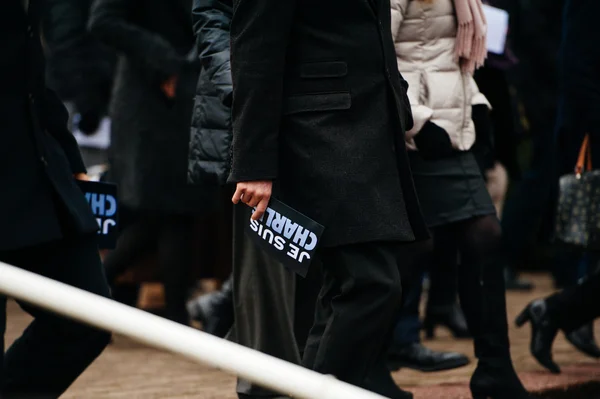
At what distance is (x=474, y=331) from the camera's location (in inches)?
173

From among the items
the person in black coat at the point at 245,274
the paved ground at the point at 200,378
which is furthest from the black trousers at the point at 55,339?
the paved ground at the point at 200,378

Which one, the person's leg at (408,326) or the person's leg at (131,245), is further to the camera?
the person's leg at (131,245)

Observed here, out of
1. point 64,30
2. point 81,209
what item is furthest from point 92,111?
point 81,209

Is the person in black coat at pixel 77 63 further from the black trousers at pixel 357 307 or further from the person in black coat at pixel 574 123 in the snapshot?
the black trousers at pixel 357 307

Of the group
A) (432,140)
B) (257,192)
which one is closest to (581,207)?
(432,140)

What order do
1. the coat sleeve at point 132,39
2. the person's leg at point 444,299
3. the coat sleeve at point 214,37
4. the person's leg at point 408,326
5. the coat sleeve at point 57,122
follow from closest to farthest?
the coat sleeve at point 57,122 < the coat sleeve at point 214,37 < the person's leg at point 408,326 < the coat sleeve at point 132,39 < the person's leg at point 444,299

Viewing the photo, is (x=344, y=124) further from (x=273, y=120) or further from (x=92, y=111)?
(x=92, y=111)

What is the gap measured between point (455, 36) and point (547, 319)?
4.85ft

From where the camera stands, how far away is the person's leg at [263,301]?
4.11 m

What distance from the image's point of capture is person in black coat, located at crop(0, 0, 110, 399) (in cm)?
310

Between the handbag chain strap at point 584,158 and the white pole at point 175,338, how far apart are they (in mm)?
3041

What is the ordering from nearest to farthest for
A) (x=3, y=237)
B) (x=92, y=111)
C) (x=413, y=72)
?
(x=3, y=237), (x=413, y=72), (x=92, y=111)

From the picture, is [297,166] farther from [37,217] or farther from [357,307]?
[37,217]

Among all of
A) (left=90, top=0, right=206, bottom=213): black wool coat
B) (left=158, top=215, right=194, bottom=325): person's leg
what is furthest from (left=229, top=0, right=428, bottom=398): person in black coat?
(left=158, top=215, right=194, bottom=325): person's leg
